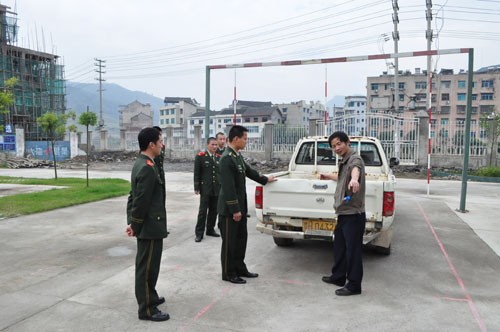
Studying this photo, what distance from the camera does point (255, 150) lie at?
24.8m

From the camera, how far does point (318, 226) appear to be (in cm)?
505

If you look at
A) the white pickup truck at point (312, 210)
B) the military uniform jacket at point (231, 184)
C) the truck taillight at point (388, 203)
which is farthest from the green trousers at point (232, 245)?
the truck taillight at point (388, 203)

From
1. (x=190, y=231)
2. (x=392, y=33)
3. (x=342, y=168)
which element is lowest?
(x=190, y=231)

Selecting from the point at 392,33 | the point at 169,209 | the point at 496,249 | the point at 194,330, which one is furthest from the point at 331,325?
the point at 392,33

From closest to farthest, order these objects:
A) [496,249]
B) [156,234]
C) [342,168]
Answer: [156,234] → [342,168] → [496,249]

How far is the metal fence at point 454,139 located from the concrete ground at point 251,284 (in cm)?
1323

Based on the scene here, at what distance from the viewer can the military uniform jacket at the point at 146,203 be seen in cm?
351

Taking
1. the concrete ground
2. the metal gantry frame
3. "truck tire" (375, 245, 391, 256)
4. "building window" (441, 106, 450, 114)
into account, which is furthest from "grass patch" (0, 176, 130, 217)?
A: "building window" (441, 106, 450, 114)

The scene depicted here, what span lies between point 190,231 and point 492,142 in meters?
17.8

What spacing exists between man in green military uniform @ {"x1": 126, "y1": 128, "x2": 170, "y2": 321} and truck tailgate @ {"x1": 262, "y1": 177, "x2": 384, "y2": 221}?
1.94 metres

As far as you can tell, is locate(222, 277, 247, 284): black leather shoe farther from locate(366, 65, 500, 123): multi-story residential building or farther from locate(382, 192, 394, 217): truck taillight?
locate(366, 65, 500, 123): multi-story residential building

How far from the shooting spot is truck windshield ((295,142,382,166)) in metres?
7.20

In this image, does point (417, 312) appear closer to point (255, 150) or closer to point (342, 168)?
point (342, 168)

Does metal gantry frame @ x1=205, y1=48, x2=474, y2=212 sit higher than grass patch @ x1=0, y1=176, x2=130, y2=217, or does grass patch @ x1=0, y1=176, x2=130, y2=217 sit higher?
metal gantry frame @ x1=205, y1=48, x2=474, y2=212
